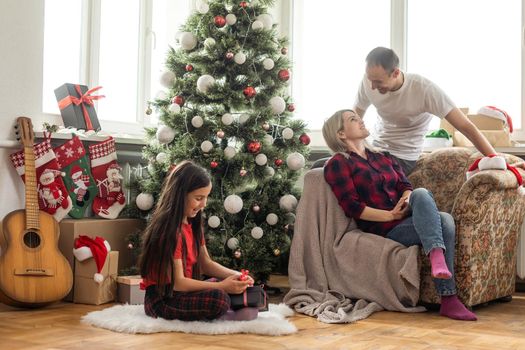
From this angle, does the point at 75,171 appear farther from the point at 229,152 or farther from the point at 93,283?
the point at 229,152

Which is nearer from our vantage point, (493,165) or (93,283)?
(493,165)

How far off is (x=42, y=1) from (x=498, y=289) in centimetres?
262

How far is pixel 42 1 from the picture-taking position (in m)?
3.79

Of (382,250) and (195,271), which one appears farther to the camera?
A: (382,250)

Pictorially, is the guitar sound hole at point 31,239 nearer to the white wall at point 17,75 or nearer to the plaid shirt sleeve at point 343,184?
the white wall at point 17,75

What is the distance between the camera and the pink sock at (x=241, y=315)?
9.19 ft

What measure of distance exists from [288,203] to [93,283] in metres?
1.04

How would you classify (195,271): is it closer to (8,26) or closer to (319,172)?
(319,172)

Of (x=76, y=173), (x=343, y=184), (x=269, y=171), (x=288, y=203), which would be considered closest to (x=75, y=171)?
(x=76, y=173)

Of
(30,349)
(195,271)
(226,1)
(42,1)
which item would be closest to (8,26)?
(42,1)

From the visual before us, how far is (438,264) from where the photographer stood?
303 centimetres

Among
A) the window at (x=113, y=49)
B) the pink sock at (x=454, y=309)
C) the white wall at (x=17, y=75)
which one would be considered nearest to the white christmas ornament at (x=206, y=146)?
the white wall at (x=17, y=75)

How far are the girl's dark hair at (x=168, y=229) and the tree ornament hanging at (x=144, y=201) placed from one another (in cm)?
103

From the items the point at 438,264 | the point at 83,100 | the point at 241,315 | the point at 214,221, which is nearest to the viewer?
the point at 241,315
